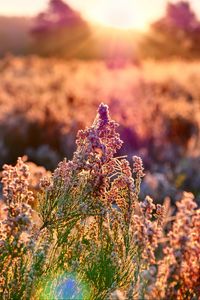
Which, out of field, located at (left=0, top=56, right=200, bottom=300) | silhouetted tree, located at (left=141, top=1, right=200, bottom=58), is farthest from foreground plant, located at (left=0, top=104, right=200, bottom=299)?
silhouetted tree, located at (left=141, top=1, right=200, bottom=58)

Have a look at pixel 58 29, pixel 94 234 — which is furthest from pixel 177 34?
pixel 94 234

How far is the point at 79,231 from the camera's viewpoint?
3.78 meters

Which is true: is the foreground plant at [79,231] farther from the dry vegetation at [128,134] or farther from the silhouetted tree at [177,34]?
the silhouetted tree at [177,34]

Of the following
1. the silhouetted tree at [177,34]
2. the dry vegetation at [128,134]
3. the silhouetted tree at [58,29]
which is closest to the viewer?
the dry vegetation at [128,134]

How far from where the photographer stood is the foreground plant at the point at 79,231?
3311 millimetres

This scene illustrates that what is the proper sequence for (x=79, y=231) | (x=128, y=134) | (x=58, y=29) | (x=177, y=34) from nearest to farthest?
1. (x=79, y=231)
2. (x=128, y=134)
3. (x=177, y=34)
4. (x=58, y=29)

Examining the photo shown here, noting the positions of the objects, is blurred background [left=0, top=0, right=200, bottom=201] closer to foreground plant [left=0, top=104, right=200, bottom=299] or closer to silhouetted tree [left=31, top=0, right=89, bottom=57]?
foreground plant [left=0, top=104, right=200, bottom=299]

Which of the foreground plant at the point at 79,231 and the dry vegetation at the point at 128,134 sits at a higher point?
the dry vegetation at the point at 128,134

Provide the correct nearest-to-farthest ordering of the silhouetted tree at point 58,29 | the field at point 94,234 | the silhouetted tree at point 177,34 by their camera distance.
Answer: the field at point 94,234
the silhouetted tree at point 177,34
the silhouetted tree at point 58,29

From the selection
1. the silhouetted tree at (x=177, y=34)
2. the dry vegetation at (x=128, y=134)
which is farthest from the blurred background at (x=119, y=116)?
the silhouetted tree at (x=177, y=34)

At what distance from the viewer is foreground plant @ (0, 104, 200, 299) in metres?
3.31

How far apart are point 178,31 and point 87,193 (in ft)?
258

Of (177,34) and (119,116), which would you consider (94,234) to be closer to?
(119,116)

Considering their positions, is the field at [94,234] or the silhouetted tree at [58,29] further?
the silhouetted tree at [58,29]
